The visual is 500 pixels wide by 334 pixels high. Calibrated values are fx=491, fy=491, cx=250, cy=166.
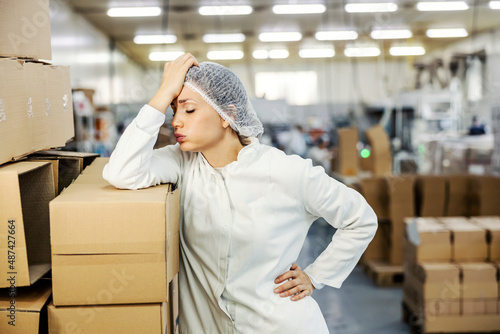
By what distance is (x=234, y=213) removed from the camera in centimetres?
141

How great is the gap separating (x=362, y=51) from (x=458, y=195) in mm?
7282

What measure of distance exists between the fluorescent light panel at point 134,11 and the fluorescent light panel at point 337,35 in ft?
11.1

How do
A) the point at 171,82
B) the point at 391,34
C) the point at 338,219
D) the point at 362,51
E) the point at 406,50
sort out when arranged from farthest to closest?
1. the point at 406,50
2. the point at 362,51
3. the point at 391,34
4. the point at 338,219
5. the point at 171,82

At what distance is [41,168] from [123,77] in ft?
35.1

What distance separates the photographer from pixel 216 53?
1104 cm

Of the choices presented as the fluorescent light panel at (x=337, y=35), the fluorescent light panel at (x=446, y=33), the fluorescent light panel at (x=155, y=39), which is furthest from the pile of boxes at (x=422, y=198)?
the fluorescent light panel at (x=446, y=33)

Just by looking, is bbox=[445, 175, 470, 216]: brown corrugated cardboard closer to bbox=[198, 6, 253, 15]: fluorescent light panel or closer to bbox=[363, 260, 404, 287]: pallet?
bbox=[363, 260, 404, 287]: pallet

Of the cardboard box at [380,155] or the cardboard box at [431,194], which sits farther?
the cardboard box at [380,155]

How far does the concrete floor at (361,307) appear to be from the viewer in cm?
345

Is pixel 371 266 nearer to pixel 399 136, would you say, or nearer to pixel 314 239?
pixel 314 239

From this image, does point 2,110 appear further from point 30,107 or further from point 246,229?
point 246,229

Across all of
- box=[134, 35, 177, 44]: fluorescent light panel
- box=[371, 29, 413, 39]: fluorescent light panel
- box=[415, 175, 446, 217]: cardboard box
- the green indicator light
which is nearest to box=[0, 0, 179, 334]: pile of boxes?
box=[415, 175, 446, 217]: cardboard box

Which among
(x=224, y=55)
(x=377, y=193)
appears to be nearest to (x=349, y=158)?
(x=377, y=193)

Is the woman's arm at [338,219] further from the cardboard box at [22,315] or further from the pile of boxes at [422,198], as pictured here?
the pile of boxes at [422,198]
